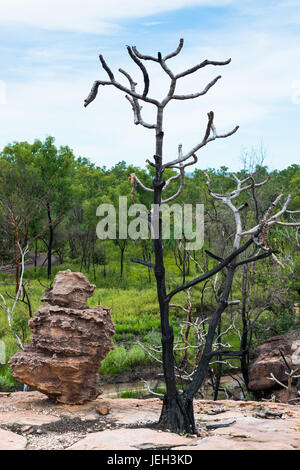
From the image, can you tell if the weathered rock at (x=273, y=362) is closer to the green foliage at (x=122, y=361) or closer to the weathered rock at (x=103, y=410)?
the green foliage at (x=122, y=361)

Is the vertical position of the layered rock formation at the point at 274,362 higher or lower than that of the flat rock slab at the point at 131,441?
lower

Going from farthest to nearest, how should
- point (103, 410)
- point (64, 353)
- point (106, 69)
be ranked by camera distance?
point (64, 353)
point (103, 410)
point (106, 69)

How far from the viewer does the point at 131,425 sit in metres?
6.00

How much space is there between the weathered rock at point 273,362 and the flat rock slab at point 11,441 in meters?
5.84

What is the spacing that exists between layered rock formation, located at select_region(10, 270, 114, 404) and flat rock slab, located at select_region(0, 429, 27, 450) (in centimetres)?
151

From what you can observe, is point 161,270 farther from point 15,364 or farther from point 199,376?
point 15,364

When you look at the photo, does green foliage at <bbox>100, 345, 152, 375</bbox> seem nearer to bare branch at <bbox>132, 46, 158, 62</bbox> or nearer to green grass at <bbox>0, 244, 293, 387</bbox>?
green grass at <bbox>0, 244, 293, 387</bbox>

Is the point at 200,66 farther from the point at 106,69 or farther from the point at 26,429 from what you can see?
the point at 26,429

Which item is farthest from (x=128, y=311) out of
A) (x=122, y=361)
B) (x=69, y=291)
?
(x=69, y=291)

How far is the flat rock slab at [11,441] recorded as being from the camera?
15.8 feet

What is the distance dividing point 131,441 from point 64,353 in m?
2.49

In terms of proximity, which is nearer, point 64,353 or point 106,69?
point 106,69

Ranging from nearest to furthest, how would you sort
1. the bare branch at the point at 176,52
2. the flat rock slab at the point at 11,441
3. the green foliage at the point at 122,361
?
the flat rock slab at the point at 11,441 < the bare branch at the point at 176,52 < the green foliage at the point at 122,361

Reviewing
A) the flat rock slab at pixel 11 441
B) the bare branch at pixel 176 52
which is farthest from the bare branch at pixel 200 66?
the flat rock slab at pixel 11 441
